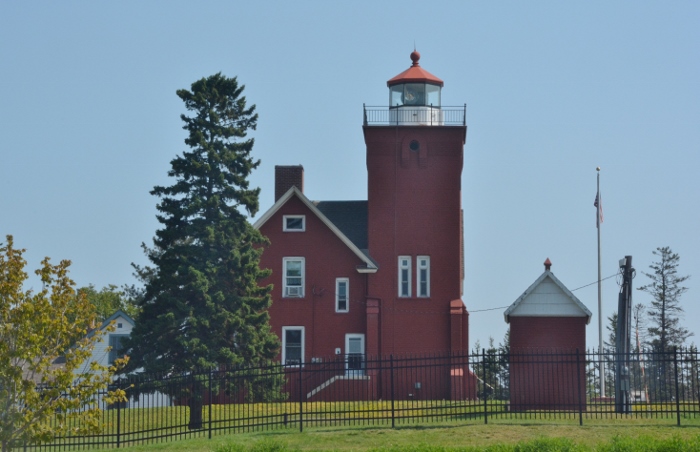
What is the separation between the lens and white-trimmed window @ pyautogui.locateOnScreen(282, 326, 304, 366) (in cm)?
4753

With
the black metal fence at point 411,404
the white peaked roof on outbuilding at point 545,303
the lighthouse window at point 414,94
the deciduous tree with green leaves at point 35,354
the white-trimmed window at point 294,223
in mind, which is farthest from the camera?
the lighthouse window at point 414,94

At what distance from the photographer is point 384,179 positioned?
159 ft

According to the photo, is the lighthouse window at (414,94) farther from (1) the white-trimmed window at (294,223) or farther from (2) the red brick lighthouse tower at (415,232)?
(1) the white-trimmed window at (294,223)

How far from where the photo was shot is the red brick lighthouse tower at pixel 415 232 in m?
47.6

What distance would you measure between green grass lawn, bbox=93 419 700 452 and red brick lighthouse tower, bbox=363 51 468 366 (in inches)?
713

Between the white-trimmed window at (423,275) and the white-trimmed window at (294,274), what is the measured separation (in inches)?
191

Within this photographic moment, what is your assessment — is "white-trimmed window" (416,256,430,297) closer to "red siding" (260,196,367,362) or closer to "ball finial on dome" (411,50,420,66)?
"red siding" (260,196,367,362)

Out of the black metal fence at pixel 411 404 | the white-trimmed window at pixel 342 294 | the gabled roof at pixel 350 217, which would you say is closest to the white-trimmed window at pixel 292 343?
the white-trimmed window at pixel 342 294

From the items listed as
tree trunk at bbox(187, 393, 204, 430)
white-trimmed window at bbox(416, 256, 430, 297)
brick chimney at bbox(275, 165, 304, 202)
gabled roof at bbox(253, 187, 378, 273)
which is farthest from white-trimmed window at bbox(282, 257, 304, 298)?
tree trunk at bbox(187, 393, 204, 430)

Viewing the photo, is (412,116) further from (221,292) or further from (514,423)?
(514,423)

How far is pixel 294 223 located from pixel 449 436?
21.8m

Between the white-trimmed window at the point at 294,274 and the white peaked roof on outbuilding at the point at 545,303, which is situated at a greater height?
the white-trimmed window at the point at 294,274

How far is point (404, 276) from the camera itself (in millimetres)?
48094

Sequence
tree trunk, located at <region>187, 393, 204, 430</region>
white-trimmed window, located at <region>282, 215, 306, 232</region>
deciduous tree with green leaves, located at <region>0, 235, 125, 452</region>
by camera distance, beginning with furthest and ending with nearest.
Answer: white-trimmed window, located at <region>282, 215, 306, 232</region>, tree trunk, located at <region>187, 393, 204, 430</region>, deciduous tree with green leaves, located at <region>0, 235, 125, 452</region>
